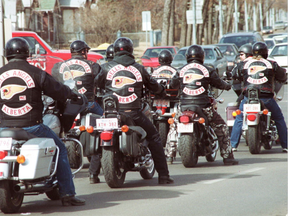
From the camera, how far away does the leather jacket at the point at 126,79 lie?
24.6 ft

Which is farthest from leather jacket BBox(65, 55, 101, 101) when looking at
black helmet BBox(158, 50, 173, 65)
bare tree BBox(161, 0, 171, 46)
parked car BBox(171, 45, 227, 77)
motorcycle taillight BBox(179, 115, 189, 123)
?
bare tree BBox(161, 0, 171, 46)

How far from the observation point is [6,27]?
51.9 ft

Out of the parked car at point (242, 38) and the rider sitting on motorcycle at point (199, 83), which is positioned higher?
the parked car at point (242, 38)

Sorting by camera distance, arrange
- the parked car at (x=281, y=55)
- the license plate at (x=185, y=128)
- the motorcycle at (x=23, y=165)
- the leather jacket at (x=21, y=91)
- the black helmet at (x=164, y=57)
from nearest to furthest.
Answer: the motorcycle at (x=23, y=165), the leather jacket at (x=21, y=91), the license plate at (x=185, y=128), the black helmet at (x=164, y=57), the parked car at (x=281, y=55)

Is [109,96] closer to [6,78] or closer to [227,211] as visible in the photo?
[6,78]

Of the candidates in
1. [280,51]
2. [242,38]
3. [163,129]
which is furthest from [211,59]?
[163,129]

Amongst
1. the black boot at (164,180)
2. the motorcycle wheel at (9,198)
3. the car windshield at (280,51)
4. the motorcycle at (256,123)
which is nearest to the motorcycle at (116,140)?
the black boot at (164,180)

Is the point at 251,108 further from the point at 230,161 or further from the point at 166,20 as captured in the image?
the point at 166,20

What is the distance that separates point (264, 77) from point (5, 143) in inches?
223

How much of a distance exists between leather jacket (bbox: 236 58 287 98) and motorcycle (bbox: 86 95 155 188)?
11.9 feet

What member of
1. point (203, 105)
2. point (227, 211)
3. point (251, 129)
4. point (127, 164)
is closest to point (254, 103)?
point (251, 129)

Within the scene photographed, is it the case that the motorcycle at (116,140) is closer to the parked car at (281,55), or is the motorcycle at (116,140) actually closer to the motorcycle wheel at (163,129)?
the motorcycle wheel at (163,129)

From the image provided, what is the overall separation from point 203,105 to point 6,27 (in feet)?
27.2

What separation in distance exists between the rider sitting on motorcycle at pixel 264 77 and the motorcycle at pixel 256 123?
143 millimetres
